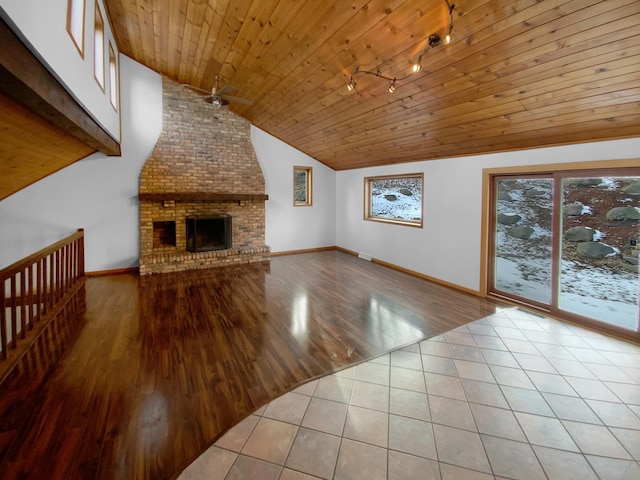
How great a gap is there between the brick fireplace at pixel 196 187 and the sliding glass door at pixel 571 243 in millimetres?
4549

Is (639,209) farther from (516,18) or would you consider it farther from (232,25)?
(232,25)

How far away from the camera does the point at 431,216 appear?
5.37 m

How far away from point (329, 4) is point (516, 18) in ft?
5.01

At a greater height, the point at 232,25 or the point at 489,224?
the point at 232,25

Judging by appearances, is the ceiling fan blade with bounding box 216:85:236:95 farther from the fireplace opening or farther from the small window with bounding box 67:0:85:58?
the fireplace opening

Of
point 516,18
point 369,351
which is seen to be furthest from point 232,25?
point 369,351

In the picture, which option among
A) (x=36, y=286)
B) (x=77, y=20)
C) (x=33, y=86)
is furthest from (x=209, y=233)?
(x=33, y=86)

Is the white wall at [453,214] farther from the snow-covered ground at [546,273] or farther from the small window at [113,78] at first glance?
the small window at [113,78]

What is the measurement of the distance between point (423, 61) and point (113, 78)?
4.75 meters

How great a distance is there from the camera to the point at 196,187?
630 centimetres

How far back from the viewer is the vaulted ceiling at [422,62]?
7.51 ft

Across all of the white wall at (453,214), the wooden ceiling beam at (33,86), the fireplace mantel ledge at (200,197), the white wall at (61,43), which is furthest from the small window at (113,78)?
the white wall at (453,214)

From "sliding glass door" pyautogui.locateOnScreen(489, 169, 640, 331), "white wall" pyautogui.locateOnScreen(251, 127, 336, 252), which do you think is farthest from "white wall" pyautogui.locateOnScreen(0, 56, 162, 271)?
"sliding glass door" pyautogui.locateOnScreen(489, 169, 640, 331)

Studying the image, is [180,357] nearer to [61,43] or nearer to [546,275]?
[61,43]
